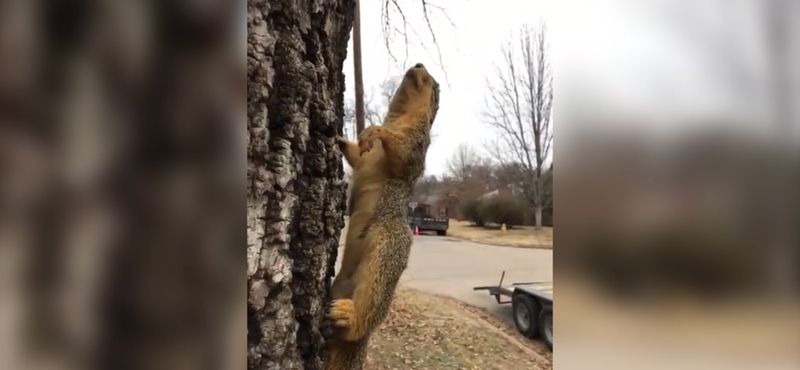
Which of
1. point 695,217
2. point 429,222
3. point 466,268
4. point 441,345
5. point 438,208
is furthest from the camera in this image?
point 438,208

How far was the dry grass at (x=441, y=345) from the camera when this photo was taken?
15.2 feet

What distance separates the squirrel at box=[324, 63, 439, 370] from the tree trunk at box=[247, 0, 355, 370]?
0.19 m

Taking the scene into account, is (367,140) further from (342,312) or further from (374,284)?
(342,312)

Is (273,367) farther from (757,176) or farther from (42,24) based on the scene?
(757,176)

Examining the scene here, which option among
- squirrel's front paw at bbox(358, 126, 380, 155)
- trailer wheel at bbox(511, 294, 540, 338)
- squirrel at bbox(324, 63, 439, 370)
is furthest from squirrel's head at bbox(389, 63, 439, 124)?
trailer wheel at bbox(511, 294, 540, 338)

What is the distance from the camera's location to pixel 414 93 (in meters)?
2.01

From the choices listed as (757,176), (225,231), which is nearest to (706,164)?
(757,176)

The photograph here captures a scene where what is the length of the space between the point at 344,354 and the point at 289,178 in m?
0.55

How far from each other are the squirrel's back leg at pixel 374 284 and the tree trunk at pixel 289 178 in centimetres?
14

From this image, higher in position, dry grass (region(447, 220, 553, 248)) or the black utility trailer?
dry grass (region(447, 220, 553, 248))

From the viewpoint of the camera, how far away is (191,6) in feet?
1.11

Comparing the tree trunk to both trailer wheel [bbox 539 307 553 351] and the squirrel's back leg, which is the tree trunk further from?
trailer wheel [bbox 539 307 553 351]

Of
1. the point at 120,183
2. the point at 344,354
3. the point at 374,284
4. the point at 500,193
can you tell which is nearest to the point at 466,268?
the point at 500,193

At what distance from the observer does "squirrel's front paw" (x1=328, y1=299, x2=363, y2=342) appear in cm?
109
